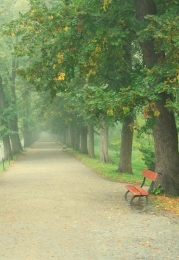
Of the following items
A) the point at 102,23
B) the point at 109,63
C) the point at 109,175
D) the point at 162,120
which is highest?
the point at 102,23

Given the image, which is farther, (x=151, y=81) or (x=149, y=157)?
(x=149, y=157)

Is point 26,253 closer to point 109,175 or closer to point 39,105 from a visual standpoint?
point 109,175

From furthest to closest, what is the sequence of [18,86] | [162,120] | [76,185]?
[18,86], [76,185], [162,120]

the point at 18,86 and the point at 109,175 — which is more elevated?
the point at 18,86

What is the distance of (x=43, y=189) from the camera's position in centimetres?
1477

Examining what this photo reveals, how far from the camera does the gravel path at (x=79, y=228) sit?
22.8 feet

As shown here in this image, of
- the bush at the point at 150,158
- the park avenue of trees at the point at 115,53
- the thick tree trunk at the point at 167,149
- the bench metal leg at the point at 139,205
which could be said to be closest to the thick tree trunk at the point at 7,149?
the bush at the point at 150,158

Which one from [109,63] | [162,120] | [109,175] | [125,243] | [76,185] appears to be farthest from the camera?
[109,175]

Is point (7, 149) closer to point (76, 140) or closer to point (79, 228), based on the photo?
point (76, 140)

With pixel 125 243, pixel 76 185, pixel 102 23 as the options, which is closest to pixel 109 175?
pixel 76 185

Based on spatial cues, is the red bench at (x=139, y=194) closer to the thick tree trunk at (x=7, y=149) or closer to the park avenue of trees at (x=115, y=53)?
the park avenue of trees at (x=115, y=53)

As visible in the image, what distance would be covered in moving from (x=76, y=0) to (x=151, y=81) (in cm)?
387

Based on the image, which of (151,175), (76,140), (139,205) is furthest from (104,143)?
(76,140)

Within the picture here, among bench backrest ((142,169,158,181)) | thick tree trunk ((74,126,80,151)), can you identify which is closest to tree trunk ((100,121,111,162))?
bench backrest ((142,169,158,181))
